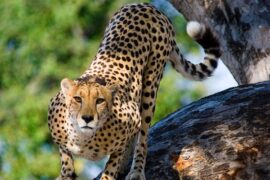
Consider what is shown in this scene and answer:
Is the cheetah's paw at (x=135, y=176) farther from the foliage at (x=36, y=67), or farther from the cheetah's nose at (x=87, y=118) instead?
the foliage at (x=36, y=67)

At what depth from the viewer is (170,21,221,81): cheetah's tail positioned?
7.53 metres

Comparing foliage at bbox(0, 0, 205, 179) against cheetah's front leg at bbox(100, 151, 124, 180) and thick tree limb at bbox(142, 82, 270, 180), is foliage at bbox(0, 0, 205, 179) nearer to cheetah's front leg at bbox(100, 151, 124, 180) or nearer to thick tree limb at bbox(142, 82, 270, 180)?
thick tree limb at bbox(142, 82, 270, 180)

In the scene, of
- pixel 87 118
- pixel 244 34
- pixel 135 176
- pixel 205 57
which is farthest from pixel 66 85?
pixel 244 34

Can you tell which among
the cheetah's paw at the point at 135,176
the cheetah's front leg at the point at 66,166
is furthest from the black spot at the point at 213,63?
the cheetah's front leg at the point at 66,166

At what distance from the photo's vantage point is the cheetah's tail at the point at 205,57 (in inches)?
297

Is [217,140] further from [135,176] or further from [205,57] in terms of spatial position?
[205,57]

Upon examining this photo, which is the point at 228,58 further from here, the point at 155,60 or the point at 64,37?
the point at 64,37

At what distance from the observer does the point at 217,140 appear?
7188mm

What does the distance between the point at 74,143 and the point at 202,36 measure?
145 cm

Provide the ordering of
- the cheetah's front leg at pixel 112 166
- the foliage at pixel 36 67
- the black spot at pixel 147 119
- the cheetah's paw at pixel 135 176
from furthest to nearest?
the foliage at pixel 36 67 → the black spot at pixel 147 119 → the cheetah's paw at pixel 135 176 → the cheetah's front leg at pixel 112 166

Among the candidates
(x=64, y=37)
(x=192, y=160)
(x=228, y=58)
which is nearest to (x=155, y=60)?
(x=192, y=160)

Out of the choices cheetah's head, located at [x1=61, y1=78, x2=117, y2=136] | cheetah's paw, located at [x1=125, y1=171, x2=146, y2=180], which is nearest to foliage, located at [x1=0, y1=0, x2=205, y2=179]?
cheetah's paw, located at [x1=125, y1=171, x2=146, y2=180]

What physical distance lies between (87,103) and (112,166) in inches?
24.4

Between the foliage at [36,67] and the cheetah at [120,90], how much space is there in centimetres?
727
